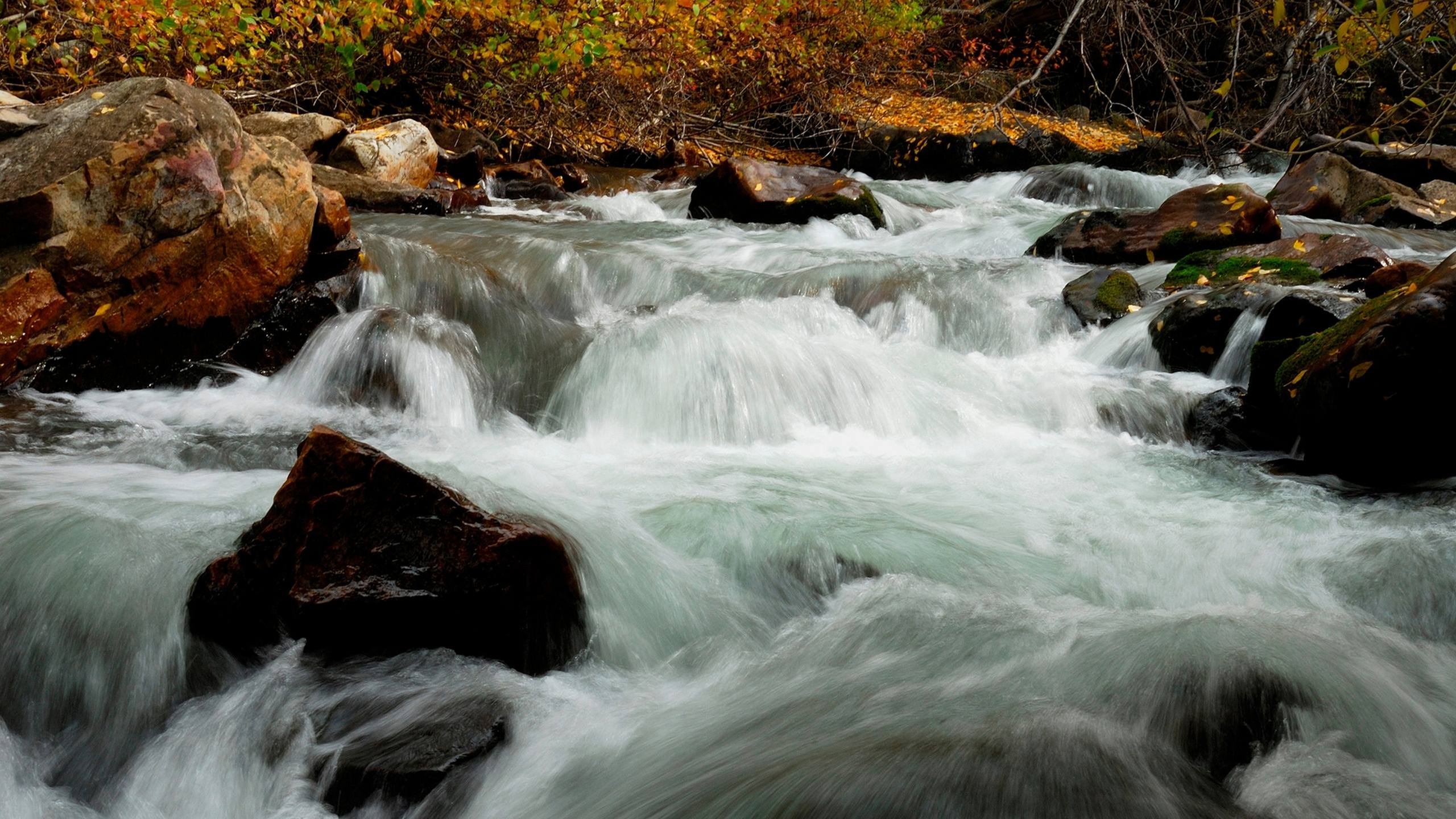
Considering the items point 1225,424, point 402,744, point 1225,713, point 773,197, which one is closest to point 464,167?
point 773,197

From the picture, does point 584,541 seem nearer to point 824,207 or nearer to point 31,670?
point 31,670

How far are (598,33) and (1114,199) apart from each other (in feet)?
21.6

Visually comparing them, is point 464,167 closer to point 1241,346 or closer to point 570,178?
point 570,178

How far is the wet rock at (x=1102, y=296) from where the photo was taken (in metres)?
6.85

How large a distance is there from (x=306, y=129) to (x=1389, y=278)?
9.48 m

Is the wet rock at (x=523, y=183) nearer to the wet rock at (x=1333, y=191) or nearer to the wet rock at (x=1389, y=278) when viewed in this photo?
the wet rock at (x=1333, y=191)

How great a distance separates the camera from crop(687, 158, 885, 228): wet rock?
9844 mm

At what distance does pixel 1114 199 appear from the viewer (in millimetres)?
11734

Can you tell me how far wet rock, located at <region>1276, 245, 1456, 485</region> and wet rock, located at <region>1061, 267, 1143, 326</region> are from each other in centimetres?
212

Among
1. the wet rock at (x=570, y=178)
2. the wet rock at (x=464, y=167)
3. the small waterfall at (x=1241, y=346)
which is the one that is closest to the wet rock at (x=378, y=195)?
the wet rock at (x=464, y=167)

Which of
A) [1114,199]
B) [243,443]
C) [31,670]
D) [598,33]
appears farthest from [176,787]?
[1114,199]

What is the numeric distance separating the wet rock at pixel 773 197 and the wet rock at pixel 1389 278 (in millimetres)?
5009

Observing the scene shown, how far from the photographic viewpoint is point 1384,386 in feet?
13.6

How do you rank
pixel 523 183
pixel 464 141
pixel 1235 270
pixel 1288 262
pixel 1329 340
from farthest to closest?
pixel 464 141
pixel 523 183
pixel 1235 270
pixel 1288 262
pixel 1329 340
